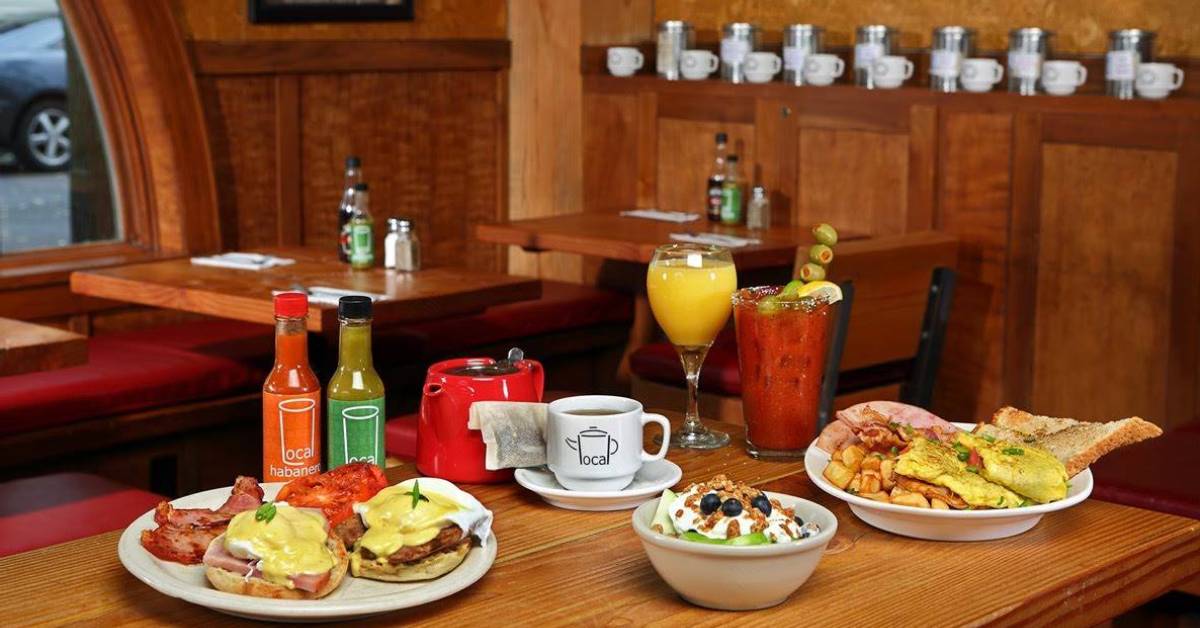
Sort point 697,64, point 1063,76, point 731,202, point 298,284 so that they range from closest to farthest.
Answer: point 298,284 → point 1063,76 → point 731,202 → point 697,64

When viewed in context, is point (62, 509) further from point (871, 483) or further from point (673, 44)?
point (673, 44)

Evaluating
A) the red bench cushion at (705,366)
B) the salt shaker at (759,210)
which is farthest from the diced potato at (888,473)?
the salt shaker at (759,210)

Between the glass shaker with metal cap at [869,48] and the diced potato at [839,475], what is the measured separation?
326cm

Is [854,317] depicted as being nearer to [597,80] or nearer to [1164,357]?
[1164,357]

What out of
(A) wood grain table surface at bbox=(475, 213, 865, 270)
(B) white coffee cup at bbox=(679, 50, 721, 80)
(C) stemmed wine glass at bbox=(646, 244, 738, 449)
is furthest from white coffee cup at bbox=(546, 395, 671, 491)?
(B) white coffee cup at bbox=(679, 50, 721, 80)

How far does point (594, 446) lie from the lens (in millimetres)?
1676

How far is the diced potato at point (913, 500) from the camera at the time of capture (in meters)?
1.58

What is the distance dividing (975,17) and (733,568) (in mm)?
3725

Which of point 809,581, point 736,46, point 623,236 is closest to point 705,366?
point 623,236

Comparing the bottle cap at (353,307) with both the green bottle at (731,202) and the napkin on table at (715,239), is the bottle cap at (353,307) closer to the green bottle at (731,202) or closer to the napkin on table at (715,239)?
the napkin on table at (715,239)

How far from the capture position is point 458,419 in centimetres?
178

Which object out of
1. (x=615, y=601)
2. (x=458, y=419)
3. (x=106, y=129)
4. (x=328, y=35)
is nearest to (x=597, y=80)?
(x=328, y=35)

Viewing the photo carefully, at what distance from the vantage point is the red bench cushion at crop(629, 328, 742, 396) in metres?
4.24

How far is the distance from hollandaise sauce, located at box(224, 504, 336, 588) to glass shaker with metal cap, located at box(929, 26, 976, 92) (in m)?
3.53
